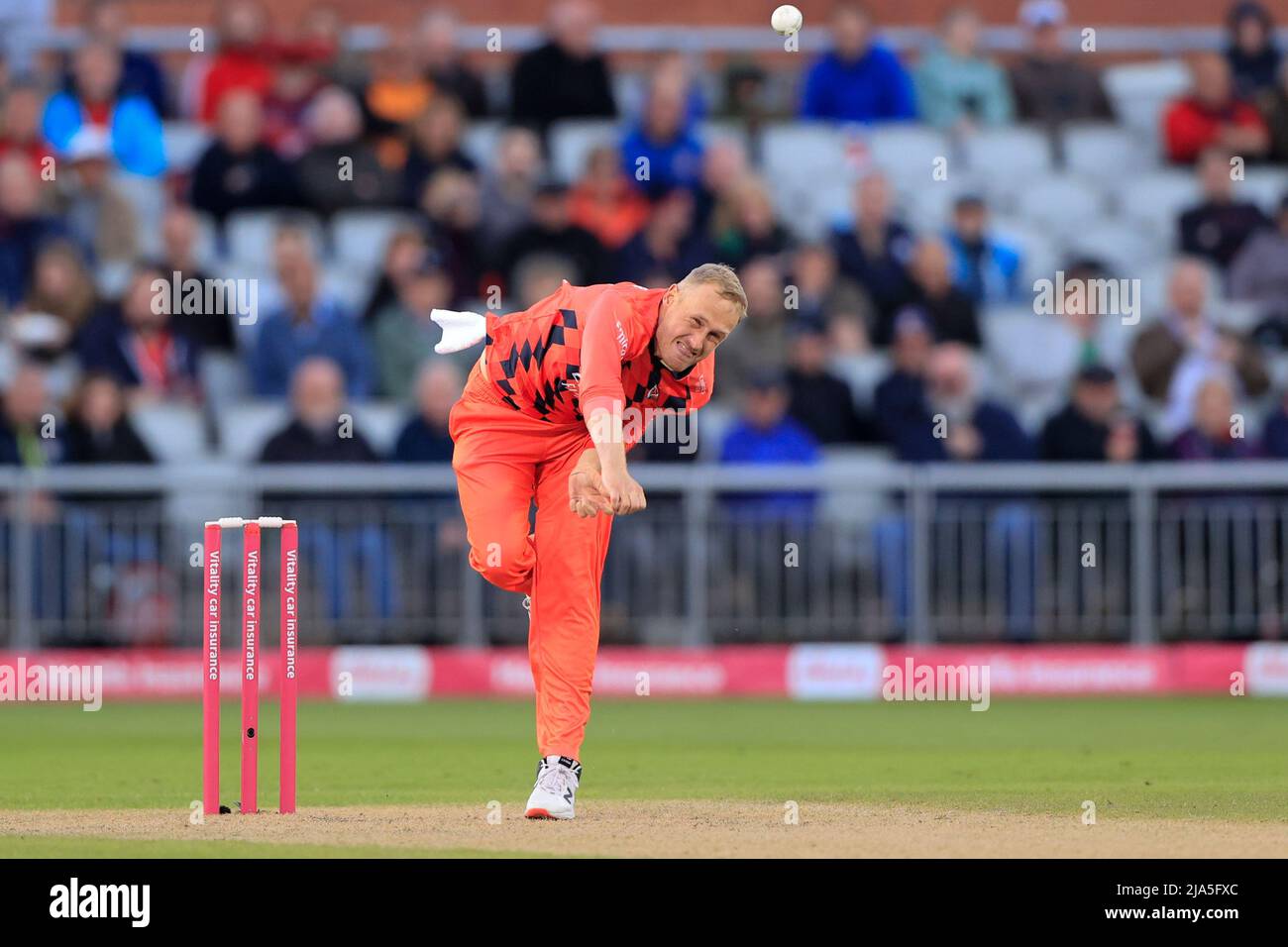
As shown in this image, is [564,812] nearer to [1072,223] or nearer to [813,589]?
[813,589]

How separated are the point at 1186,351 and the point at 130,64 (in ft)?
32.4

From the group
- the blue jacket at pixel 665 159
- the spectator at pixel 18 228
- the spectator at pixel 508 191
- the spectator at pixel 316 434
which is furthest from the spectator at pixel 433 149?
the spectator at pixel 18 228

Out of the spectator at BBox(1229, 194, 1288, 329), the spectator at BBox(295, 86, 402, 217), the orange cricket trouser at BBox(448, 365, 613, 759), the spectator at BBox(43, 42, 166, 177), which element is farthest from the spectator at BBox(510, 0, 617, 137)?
the orange cricket trouser at BBox(448, 365, 613, 759)

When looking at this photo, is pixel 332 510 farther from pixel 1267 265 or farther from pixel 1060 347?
pixel 1267 265

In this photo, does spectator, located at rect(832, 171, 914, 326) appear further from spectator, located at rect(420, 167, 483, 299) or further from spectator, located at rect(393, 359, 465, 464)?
spectator, located at rect(393, 359, 465, 464)

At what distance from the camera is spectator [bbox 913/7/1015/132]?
22734mm

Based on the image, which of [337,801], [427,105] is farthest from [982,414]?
[337,801]

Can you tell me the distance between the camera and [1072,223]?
2273cm

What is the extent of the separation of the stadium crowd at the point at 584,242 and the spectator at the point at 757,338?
0.03 meters

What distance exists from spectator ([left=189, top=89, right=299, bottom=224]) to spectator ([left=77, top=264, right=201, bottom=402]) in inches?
64.9

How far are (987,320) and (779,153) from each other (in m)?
2.84

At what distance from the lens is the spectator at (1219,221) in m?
21.4

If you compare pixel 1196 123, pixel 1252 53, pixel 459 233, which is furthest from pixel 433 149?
pixel 1252 53

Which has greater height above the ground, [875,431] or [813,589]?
[875,431]
